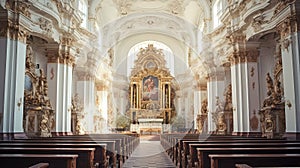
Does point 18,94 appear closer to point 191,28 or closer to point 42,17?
point 42,17

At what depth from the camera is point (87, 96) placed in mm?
18094

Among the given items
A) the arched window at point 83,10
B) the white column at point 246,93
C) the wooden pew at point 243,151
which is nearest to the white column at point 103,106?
the arched window at point 83,10

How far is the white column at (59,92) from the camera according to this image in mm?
12938

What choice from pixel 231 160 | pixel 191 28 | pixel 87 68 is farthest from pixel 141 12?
pixel 231 160

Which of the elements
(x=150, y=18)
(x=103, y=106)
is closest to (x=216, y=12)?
(x=150, y=18)

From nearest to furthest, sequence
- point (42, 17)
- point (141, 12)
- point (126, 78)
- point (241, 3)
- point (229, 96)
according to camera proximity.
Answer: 1. point (42, 17)
2. point (241, 3)
3. point (229, 96)
4. point (141, 12)
5. point (126, 78)

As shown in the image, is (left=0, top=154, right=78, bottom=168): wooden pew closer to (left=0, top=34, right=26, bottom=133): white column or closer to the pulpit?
(left=0, top=34, right=26, bottom=133): white column

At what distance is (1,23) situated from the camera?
9.41m

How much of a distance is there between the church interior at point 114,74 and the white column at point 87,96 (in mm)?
58

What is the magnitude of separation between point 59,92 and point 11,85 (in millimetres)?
3688

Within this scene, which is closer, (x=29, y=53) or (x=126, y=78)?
(x=29, y=53)

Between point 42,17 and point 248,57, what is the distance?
7.76m

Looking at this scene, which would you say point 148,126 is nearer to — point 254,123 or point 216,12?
point 216,12

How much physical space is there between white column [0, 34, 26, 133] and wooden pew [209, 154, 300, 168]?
7.28m
